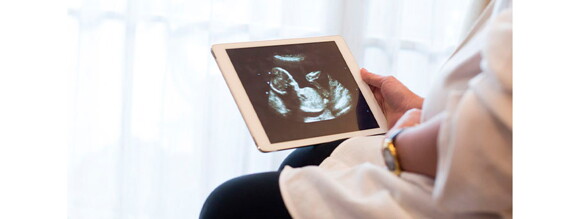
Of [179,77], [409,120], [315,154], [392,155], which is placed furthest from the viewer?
[179,77]

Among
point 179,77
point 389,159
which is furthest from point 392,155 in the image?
point 179,77

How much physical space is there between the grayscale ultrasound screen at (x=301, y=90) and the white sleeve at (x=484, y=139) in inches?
13.4

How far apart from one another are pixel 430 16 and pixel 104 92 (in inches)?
33.8

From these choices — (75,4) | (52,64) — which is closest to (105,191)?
(52,64)

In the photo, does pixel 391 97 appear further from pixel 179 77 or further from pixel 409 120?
pixel 179 77

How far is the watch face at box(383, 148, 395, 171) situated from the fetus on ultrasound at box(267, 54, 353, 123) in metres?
0.24

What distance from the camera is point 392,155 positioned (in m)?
0.76

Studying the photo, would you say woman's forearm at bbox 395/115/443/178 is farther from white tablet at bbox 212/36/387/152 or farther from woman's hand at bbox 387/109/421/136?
white tablet at bbox 212/36/387/152

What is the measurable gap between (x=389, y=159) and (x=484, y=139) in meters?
0.16

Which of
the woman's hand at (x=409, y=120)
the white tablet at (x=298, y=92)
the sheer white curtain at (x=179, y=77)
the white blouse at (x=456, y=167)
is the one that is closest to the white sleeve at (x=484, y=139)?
the white blouse at (x=456, y=167)

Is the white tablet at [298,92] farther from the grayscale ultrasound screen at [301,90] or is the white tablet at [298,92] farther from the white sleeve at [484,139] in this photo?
the white sleeve at [484,139]

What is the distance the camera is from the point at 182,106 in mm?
1838

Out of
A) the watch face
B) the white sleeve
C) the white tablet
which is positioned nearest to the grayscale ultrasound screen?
the white tablet
